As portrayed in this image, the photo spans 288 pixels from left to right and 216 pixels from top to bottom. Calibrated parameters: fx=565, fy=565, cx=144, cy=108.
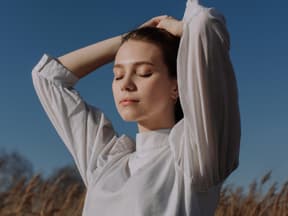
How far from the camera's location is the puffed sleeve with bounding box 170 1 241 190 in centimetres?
122

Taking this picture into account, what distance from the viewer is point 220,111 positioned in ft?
4.17

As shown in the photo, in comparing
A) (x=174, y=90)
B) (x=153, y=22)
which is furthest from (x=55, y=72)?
(x=174, y=90)

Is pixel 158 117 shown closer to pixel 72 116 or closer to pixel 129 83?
pixel 129 83

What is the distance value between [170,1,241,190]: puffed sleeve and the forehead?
0.55ft

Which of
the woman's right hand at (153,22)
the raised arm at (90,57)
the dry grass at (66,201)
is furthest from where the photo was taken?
the dry grass at (66,201)

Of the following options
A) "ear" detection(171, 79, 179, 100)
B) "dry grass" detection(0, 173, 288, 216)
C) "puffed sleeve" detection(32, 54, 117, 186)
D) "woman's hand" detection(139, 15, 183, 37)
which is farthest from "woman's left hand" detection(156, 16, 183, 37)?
"dry grass" detection(0, 173, 288, 216)

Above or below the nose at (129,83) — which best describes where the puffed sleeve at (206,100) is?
below

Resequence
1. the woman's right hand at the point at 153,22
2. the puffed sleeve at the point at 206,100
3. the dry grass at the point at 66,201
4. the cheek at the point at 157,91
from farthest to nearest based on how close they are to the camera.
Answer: the dry grass at the point at 66,201 < the woman's right hand at the point at 153,22 < the cheek at the point at 157,91 < the puffed sleeve at the point at 206,100

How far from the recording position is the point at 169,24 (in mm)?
1499

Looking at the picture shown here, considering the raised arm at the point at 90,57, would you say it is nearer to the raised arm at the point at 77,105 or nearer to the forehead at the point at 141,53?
the raised arm at the point at 77,105

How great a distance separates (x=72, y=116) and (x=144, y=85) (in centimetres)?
37

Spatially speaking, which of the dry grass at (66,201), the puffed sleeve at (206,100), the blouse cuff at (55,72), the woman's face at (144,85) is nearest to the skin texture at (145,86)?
the woman's face at (144,85)

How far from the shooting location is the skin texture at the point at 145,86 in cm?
142

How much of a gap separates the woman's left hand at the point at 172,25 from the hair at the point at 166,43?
0.04 ft
